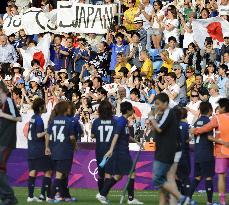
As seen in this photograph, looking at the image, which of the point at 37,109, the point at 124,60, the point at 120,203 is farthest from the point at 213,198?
the point at 124,60

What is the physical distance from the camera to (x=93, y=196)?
83.7 ft

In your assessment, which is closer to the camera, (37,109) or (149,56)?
(37,109)

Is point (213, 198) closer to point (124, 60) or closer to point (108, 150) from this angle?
point (108, 150)

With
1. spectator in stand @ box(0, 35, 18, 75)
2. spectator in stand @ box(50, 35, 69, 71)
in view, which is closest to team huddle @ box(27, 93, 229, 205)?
spectator in stand @ box(50, 35, 69, 71)

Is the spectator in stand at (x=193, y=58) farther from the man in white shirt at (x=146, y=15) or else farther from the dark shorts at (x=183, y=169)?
the dark shorts at (x=183, y=169)

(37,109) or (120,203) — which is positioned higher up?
(37,109)

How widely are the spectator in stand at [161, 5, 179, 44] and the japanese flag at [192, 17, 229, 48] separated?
64 centimetres

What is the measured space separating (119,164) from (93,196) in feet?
6.58

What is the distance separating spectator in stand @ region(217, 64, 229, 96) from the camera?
101 ft

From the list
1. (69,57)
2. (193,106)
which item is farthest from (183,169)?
(69,57)

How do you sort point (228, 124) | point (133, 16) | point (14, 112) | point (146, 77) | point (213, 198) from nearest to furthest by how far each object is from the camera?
point (14, 112), point (228, 124), point (213, 198), point (146, 77), point (133, 16)

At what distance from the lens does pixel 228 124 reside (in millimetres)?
22734

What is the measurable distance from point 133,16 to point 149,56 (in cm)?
235

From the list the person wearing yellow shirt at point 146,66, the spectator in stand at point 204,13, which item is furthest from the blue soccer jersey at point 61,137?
the spectator in stand at point 204,13
